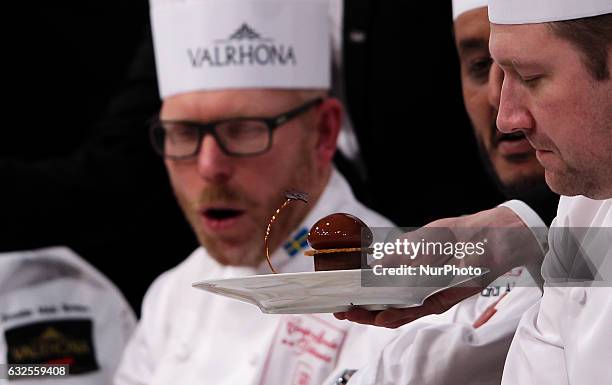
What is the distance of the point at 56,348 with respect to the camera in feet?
10.8

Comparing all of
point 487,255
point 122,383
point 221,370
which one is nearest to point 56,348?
point 122,383

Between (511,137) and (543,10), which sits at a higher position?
(543,10)

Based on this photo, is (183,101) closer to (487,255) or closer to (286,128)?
(286,128)

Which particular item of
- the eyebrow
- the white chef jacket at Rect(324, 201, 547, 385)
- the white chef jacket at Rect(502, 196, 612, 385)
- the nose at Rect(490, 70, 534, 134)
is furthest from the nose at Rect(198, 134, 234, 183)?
the nose at Rect(490, 70, 534, 134)

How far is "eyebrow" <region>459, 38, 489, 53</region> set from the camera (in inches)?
97.5

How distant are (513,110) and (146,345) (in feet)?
5.83

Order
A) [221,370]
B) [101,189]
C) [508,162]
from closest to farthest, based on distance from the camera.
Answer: [508,162] → [221,370] → [101,189]

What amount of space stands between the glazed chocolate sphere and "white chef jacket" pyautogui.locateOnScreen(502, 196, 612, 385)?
0.27m

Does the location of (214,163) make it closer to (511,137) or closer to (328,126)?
(328,126)

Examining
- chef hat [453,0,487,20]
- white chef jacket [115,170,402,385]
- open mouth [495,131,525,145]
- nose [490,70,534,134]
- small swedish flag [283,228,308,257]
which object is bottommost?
white chef jacket [115,170,402,385]

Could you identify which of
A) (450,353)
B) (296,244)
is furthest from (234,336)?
(450,353)

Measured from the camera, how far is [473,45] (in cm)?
252

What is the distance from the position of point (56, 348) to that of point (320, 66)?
101 centimetres

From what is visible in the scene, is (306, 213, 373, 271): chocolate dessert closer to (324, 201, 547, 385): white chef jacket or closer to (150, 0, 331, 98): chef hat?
(324, 201, 547, 385): white chef jacket
